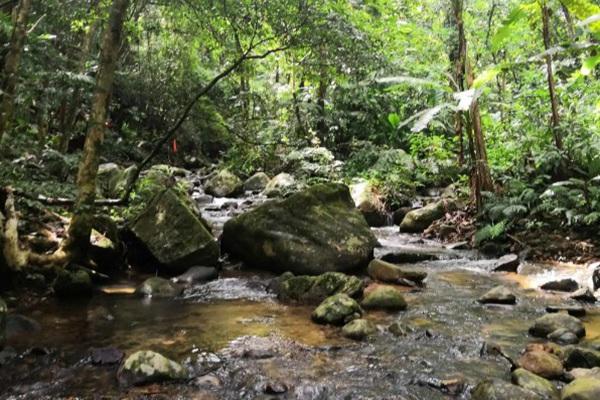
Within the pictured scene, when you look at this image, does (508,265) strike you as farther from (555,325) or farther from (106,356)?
(106,356)

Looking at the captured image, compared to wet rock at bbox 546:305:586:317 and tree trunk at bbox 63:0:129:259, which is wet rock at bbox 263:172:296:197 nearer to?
tree trunk at bbox 63:0:129:259

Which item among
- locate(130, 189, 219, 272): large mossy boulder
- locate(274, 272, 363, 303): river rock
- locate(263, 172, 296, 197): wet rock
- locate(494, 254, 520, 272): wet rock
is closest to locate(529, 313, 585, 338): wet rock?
locate(274, 272, 363, 303): river rock

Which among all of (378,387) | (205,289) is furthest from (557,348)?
(205,289)

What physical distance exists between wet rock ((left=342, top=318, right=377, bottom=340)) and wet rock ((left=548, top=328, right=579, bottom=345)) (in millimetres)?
1571

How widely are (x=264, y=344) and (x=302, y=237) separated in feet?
10.3

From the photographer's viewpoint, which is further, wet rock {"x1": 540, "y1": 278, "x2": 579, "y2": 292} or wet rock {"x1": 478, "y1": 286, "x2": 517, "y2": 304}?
wet rock {"x1": 540, "y1": 278, "x2": 579, "y2": 292}

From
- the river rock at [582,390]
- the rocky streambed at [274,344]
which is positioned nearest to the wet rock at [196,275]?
the rocky streambed at [274,344]

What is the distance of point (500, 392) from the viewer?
3217 mm

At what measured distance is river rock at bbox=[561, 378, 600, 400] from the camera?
308 centimetres

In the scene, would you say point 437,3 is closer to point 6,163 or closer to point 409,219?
point 409,219

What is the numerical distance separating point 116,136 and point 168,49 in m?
3.92

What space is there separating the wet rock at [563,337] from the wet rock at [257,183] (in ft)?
40.4

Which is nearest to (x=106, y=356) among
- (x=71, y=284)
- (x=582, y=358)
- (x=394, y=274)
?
(x=71, y=284)

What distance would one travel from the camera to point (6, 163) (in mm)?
7566
